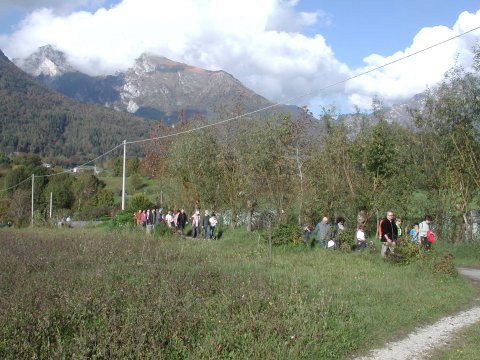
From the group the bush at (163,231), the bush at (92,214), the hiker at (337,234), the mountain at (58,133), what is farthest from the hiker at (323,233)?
the mountain at (58,133)

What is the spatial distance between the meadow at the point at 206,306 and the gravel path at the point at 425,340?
0.21m

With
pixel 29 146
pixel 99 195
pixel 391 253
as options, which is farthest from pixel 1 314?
pixel 29 146

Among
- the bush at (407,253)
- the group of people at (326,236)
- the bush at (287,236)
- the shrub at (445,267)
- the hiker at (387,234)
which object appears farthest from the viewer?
the group of people at (326,236)

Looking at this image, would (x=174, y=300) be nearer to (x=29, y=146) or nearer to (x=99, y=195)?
(x=99, y=195)

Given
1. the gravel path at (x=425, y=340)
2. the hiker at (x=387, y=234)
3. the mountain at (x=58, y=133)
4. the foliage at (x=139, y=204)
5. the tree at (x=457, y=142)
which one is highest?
the mountain at (x=58, y=133)

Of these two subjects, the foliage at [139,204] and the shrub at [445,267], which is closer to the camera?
the shrub at [445,267]

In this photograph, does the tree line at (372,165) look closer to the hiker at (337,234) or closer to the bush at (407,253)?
the hiker at (337,234)

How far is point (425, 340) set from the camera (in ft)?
24.9

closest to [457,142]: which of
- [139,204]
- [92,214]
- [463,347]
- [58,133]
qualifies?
[463,347]

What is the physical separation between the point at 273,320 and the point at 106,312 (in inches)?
89.8

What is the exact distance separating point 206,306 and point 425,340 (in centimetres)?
333

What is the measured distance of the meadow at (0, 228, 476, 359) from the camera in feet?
19.6

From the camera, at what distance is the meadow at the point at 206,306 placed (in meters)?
5.99

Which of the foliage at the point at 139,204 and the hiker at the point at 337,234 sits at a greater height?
the foliage at the point at 139,204
